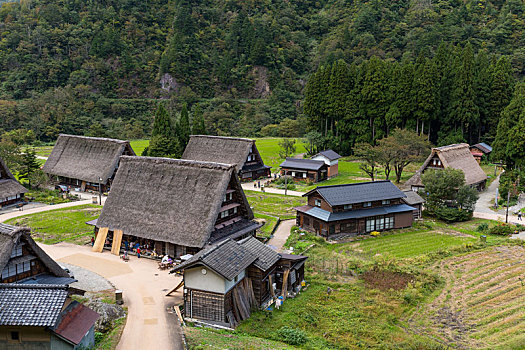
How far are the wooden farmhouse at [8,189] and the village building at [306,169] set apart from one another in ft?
89.3

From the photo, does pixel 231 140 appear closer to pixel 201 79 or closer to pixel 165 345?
pixel 165 345

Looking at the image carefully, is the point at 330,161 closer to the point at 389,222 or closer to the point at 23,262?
the point at 389,222

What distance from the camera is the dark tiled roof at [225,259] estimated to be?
19869 millimetres

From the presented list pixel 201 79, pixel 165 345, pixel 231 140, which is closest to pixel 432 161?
pixel 231 140


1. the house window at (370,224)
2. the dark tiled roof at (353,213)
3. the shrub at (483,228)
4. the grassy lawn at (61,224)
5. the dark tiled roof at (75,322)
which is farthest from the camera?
the shrub at (483,228)

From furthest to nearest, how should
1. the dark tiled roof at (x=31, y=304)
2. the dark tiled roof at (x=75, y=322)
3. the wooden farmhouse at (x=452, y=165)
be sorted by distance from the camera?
1. the wooden farmhouse at (x=452, y=165)
2. the dark tiled roof at (x=75, y=322)
3. the dark tiled roof at (x=31, y=304)

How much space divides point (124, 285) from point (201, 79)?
74.4 m

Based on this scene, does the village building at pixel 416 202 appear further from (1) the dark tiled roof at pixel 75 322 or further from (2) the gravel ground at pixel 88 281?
(1) the dark tiled roof at pixel 75 322

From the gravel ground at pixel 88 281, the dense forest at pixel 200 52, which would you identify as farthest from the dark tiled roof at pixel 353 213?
the dense forest at pixel 200 52

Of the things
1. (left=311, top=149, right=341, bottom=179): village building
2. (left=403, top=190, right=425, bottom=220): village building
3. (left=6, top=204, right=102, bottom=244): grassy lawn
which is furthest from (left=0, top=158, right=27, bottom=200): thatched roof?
(left=403, top=190, right=425, bottom=220): village building

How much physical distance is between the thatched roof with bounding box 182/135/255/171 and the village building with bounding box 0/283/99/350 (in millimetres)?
33479

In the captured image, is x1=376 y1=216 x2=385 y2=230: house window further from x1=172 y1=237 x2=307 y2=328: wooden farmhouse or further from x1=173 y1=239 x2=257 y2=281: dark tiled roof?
x1=173 y1=239 x2=257 y2=281: dark tiled roof

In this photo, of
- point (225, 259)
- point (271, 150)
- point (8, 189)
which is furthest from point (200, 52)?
point (225, 259)

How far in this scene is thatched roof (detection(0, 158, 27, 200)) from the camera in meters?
39.1
